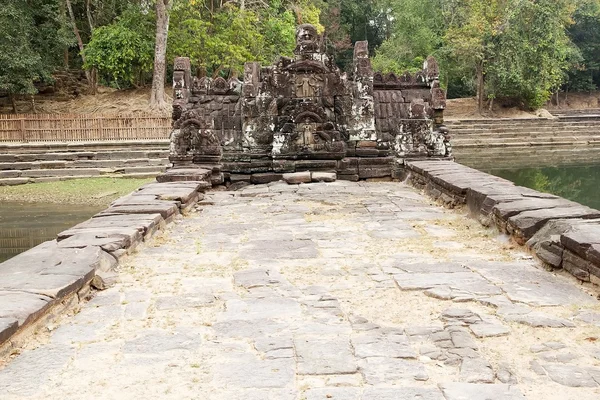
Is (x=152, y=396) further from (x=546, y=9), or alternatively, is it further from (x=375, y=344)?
(x=546, y=9)

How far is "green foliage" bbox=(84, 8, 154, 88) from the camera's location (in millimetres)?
24109

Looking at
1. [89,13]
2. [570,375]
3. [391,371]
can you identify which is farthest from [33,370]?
[89,13]

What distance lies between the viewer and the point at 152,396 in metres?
2.47

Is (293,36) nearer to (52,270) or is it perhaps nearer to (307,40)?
(307,40)

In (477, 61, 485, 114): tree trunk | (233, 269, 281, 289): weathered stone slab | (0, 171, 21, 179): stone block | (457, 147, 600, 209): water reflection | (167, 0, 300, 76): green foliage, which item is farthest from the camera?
(477, 61, 485, 114): tree trunk

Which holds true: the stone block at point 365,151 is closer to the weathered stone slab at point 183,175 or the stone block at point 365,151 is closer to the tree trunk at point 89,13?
the weathered stone slab at point 183,175

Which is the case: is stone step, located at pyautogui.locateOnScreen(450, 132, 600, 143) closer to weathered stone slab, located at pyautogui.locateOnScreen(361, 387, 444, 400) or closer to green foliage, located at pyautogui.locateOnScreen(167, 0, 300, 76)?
green foliage, located at pyautogui.locateOnScreen(167, 0, 300, 76)

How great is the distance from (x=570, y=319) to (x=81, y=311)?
111 inches

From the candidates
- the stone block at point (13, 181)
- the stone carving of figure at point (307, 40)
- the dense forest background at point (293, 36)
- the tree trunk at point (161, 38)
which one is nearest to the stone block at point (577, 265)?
the stone carving of figure at point (307, 40)

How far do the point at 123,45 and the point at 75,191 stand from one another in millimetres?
10205

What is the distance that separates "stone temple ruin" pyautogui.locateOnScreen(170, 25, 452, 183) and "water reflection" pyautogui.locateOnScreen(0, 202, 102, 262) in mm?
4324

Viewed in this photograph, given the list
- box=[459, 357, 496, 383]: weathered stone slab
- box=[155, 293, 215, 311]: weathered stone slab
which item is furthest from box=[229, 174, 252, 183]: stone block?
box=[459, 357, 496, 383]: weathered stone slab

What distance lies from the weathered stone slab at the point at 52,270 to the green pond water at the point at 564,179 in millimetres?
12147

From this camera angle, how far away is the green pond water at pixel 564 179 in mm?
14883
